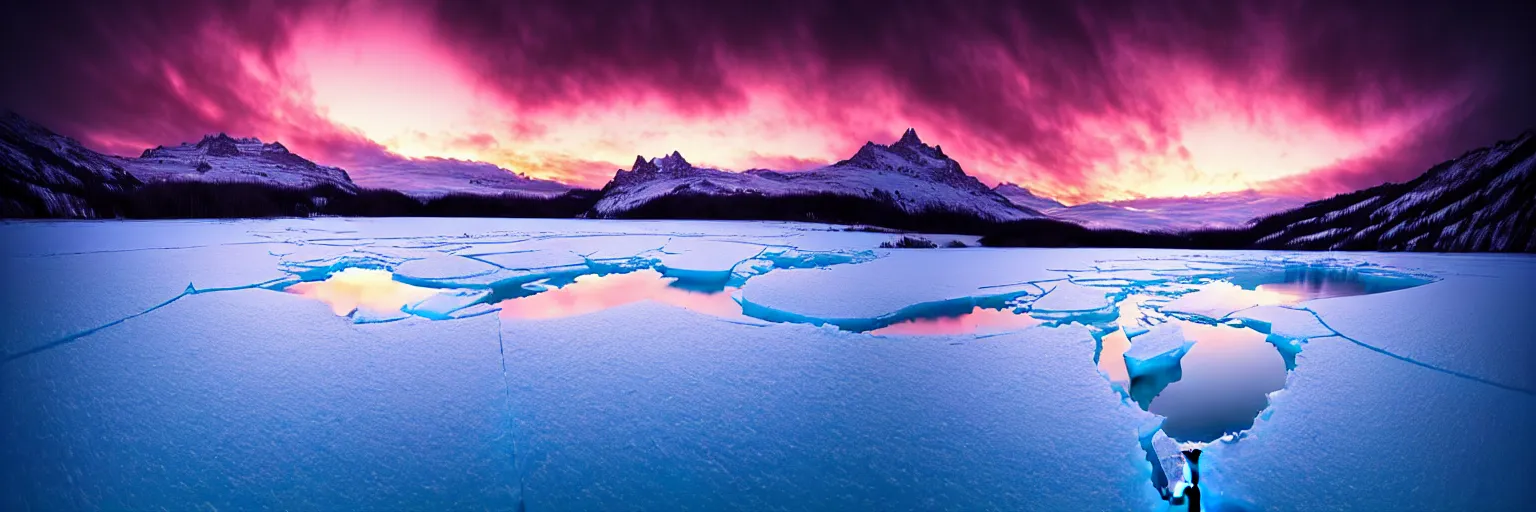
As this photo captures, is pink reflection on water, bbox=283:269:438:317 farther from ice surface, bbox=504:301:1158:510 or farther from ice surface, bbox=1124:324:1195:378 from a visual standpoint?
ice surface, bbox=1124:324:1195:378

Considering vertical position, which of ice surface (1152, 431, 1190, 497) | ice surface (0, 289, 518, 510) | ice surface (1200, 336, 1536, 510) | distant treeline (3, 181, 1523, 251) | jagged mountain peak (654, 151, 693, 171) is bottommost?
ice surface (0, 289, 518, 510)

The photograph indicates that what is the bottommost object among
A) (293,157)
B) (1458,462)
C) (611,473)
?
(611,473)

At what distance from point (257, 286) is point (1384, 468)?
30.3 feet

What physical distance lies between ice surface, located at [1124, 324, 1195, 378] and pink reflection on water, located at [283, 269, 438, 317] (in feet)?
21.5

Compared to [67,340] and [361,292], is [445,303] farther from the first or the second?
[67,340]

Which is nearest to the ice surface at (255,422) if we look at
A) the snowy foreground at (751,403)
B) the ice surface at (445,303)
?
the snowy foreground at (751,403)

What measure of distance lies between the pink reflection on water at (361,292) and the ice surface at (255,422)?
1604 millimetres

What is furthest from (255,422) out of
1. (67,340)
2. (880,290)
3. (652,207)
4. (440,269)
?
(652,207)

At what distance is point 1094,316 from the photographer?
5.45 m

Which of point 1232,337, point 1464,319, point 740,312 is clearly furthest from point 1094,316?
point 740,312

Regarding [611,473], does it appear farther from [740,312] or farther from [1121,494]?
[740,312]

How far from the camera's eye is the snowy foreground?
6.82 ft

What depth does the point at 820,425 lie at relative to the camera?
264cm

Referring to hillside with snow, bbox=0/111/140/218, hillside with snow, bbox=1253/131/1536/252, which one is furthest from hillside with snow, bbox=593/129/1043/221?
hillside with snow, bbox=1253/131/1536/252
